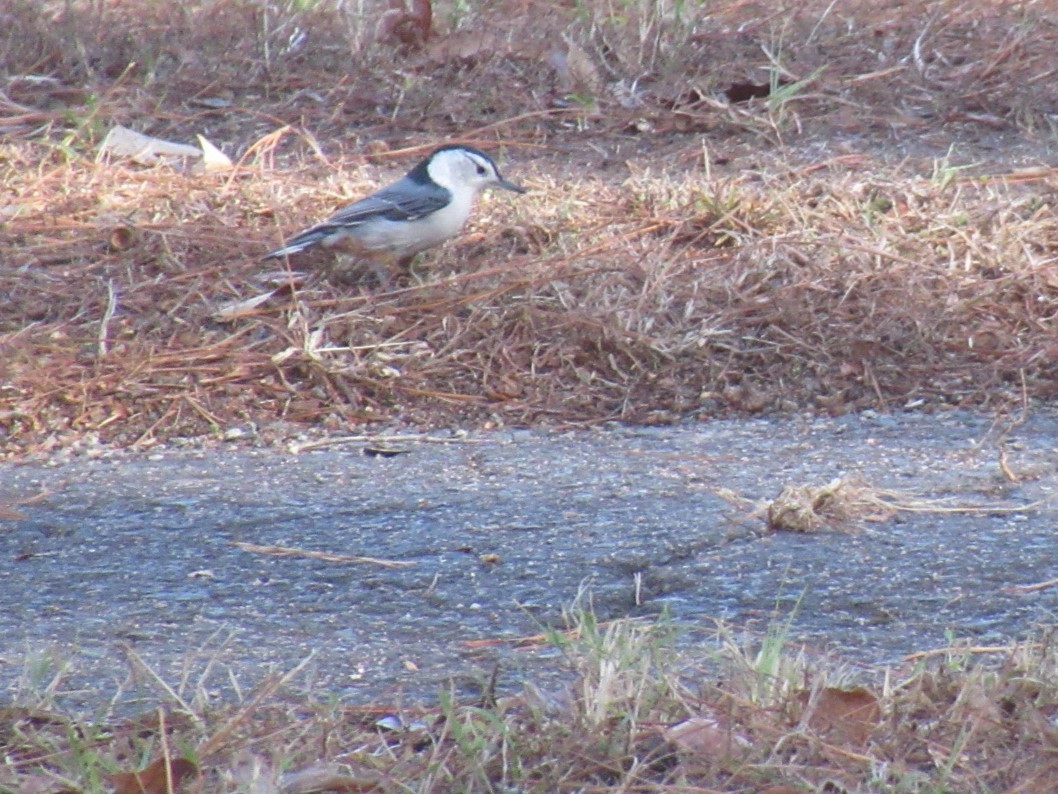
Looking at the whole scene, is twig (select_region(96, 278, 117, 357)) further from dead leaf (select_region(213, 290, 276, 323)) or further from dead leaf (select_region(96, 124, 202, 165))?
dead leaf (select_region(96, 124, 202, 165))

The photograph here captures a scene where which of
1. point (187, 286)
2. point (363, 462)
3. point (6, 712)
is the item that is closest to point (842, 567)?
point (363, 462)

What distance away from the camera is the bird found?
4.50m

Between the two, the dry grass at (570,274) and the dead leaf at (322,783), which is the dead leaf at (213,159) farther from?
the dead leaf at (322,783)

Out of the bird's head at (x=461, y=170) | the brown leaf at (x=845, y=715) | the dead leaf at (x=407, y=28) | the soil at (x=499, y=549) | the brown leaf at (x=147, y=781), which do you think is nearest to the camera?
the brown leaf at (x=147, y=781)

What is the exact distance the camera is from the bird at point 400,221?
4504 millimetres

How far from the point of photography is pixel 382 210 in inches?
181

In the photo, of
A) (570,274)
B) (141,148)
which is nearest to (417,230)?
(570,274)

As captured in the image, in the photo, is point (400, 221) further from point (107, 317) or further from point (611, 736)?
point (611, 736)

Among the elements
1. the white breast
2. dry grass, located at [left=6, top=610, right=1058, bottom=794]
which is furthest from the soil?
the white breast

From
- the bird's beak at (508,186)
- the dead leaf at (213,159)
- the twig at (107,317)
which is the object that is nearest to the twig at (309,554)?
the twig at (107,317)

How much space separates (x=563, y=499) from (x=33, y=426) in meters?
1.38

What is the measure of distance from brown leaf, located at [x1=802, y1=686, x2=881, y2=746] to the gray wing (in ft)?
8.84

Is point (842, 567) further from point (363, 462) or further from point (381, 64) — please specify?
point (381, 64)

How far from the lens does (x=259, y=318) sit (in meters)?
4.25
